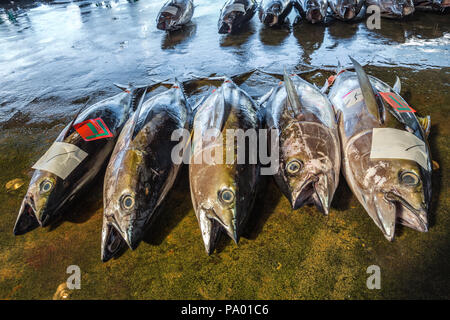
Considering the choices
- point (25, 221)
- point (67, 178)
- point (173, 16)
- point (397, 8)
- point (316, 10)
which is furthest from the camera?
point (173, 16)

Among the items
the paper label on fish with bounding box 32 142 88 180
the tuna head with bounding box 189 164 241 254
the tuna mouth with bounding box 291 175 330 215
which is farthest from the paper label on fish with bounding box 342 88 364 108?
the paper label on fish with bounding box 32 142 88 180

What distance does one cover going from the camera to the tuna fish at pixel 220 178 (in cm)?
179

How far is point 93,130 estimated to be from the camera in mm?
2570

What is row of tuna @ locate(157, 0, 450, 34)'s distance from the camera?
5.48 meters

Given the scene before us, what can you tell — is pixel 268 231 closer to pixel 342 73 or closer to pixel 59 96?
pixel 342 73

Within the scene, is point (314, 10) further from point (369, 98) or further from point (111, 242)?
point (111, 242)

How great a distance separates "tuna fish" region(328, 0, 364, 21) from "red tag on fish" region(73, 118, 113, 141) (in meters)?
5.56

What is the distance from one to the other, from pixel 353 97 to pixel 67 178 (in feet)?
9.06

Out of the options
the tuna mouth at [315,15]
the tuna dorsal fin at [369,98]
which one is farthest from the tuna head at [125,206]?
the tuna mouth at [315,15]

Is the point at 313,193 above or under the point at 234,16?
under

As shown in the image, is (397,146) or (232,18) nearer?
(397,146)

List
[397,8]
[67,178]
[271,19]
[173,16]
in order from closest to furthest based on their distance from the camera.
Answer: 1. [67,178]
2. [397,8]
3. [271,19]
4. [173,16]

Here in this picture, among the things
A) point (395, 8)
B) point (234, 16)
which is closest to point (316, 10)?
point (395, 8)
